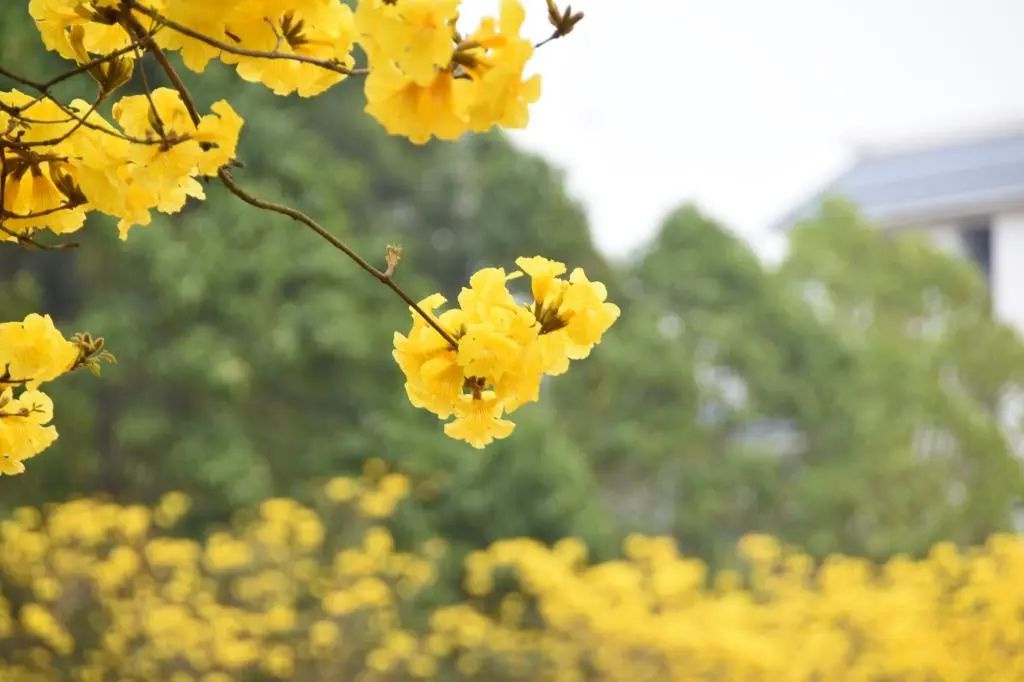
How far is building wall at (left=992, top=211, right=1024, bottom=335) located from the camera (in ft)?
20.2

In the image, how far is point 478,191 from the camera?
3.45 m

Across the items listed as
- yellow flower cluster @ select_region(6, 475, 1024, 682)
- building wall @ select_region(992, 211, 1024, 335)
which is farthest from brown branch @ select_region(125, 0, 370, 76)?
building wall @ select_region(992, 211, 1024, 335)

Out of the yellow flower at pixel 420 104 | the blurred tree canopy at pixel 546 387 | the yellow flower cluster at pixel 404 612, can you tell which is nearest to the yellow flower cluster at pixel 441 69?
the yellow flower at pixel 420 104

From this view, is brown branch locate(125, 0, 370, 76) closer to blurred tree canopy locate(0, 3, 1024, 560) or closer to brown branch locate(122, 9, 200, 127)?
Result: brown branch locate(122, 9, 200, 127)

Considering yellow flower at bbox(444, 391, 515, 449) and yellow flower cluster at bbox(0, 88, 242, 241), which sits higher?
Result: yellow flower cluster at bbox(0, 88, 242, 241)

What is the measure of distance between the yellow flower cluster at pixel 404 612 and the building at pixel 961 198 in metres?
3.88

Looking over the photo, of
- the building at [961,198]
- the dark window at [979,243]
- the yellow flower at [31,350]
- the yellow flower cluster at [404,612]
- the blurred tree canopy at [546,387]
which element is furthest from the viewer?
the dark window at [979,243]

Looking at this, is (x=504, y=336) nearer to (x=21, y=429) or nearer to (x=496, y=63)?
(x=496, y=63)

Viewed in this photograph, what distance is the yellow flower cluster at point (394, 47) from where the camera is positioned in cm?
39

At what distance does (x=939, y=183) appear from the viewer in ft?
22.5

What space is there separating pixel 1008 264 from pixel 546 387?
A: 374cm

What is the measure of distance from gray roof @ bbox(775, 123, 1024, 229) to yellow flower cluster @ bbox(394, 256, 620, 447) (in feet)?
20.2

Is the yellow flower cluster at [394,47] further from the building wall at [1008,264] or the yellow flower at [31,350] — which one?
the building wall at [1008,264]

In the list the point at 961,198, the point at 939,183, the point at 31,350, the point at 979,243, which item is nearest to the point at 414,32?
the point at 31,350
